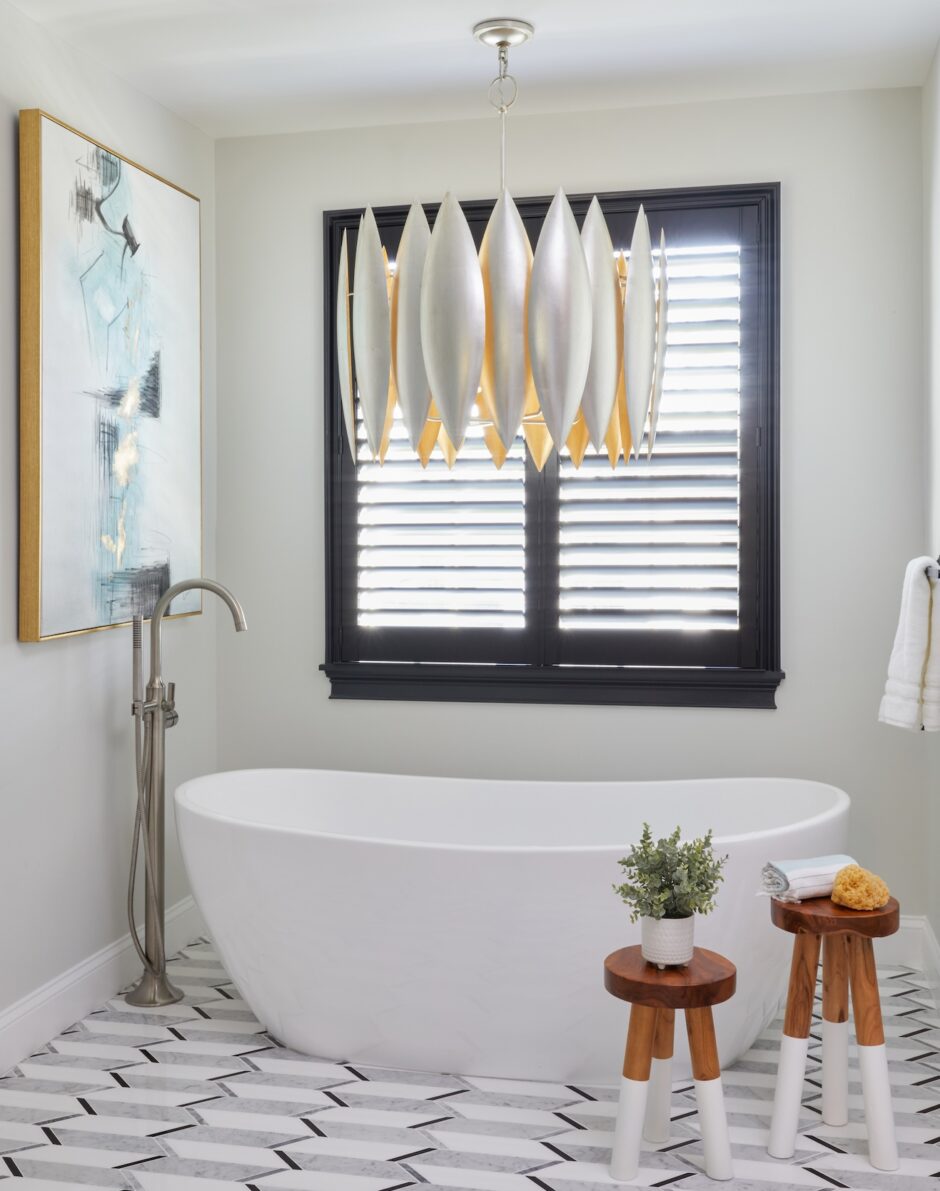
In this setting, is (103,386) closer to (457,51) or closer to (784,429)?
(457,51)

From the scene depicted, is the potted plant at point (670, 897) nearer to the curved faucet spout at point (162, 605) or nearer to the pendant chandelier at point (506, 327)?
the pendant chandelier at point (506, 327)

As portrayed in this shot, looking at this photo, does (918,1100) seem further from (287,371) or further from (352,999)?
(287,371)

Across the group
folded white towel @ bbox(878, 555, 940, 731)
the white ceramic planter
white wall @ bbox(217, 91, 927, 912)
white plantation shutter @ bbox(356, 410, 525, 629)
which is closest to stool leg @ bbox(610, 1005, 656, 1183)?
the white ceramic planter

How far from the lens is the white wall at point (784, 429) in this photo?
137 inches

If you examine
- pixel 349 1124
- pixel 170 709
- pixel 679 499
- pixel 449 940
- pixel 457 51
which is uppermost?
pixel 457 51

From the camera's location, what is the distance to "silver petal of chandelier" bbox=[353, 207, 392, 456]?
2385 mm

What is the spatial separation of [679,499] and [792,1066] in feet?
5.68

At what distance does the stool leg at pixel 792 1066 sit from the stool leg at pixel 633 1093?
31cm

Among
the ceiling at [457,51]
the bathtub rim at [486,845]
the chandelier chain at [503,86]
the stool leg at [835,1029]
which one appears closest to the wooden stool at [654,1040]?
the stool leg at [835,1029]

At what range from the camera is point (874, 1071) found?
2.34 metres

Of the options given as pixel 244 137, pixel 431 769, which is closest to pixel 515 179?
pixel 244 137

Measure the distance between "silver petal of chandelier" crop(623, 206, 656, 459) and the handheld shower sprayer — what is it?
135cm

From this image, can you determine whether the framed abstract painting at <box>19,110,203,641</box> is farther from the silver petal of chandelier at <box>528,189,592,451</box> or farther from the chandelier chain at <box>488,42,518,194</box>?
the silver petal of chandelier at <box>528,189,592,451</box>

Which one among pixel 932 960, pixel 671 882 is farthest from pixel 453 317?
pixel 932 960
